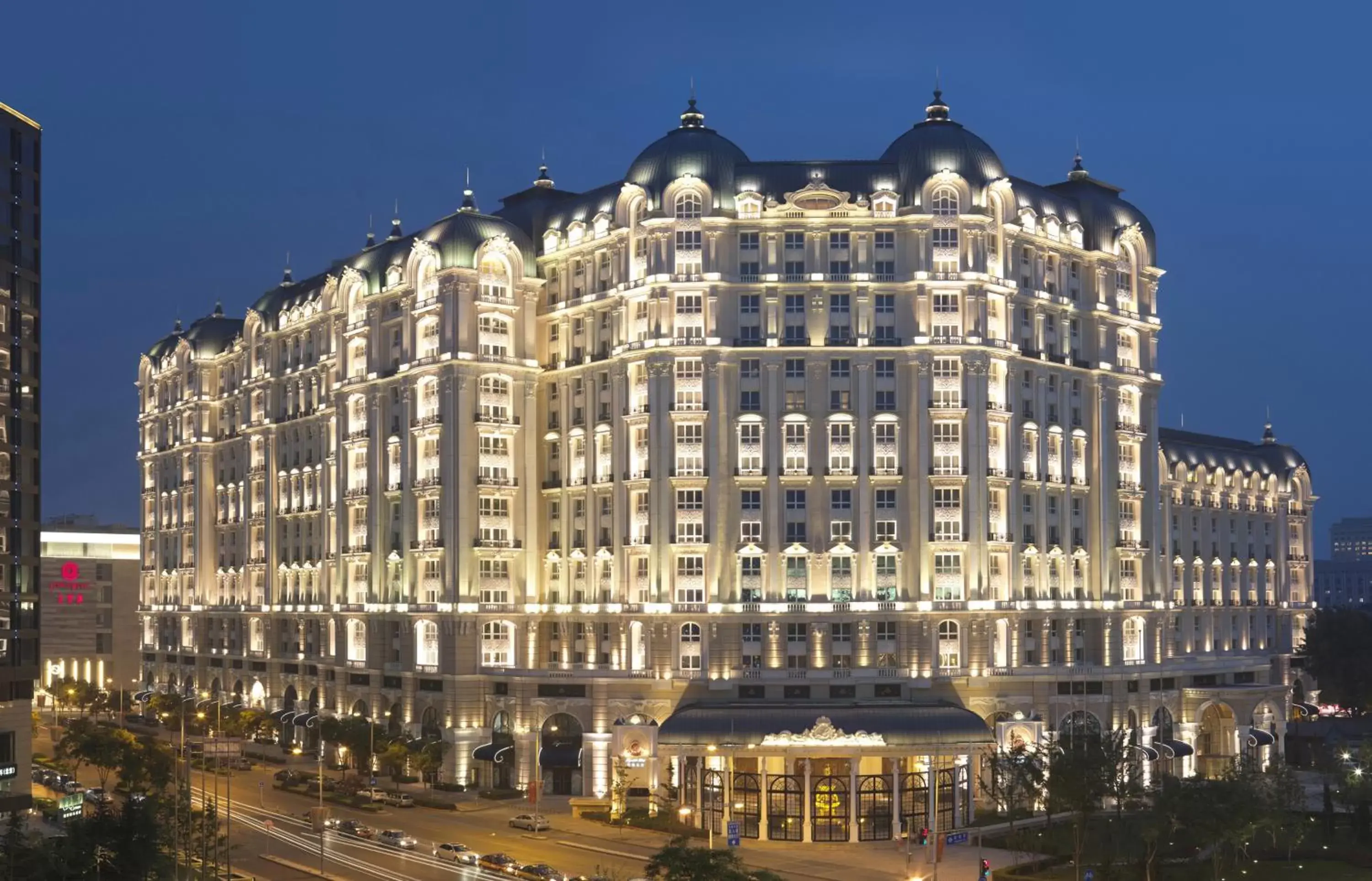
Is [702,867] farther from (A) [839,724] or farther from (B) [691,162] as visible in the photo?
(B) [691,162]

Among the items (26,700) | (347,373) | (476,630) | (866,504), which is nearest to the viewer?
(26,700)

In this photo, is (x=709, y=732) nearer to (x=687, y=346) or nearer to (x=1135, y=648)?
(x=687, y=346)

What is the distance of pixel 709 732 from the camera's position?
125 meters

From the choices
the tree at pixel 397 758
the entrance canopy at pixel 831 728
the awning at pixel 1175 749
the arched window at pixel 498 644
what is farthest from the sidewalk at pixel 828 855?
the awning at pixel 1175 749

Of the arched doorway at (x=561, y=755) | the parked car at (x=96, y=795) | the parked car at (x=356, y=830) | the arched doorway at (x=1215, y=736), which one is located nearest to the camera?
the parked car at (x=96, y=795)

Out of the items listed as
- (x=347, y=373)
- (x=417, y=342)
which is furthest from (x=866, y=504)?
(x=347, y=373)

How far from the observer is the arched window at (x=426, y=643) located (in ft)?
503

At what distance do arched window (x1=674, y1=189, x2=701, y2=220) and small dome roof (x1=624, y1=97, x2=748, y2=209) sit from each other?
1.46 m

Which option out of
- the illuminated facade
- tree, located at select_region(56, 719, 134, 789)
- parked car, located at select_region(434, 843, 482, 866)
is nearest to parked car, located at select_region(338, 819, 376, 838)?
parked car, located at select_region(434, 843, 482, 866)

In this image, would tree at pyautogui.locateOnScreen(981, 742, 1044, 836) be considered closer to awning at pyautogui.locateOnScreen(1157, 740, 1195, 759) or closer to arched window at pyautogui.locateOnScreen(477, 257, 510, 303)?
awning at pyautogui.locateOnScreen(1157, 740, 1195, 759)

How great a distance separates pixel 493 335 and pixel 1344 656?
10283cm

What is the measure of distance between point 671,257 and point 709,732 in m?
39.5

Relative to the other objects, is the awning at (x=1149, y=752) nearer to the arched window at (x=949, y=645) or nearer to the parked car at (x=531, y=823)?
the arched window at (x=949, y=645)

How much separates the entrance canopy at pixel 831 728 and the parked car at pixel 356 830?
21334 millimetres
